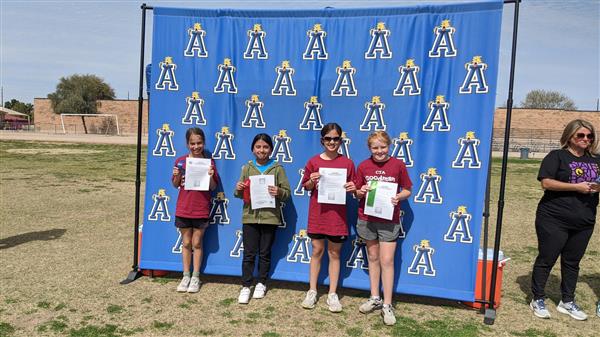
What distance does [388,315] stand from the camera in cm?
414

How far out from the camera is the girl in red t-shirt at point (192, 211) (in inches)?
185

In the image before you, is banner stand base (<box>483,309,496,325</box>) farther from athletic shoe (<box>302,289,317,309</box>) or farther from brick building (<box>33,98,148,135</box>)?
brick building (<box>33,98,148,135</box>)

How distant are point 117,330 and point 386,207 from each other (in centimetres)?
262

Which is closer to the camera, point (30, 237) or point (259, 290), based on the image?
point (259, 290)

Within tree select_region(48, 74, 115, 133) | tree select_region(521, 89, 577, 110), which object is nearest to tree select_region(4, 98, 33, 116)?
tree select_region(48, 74, 115, 133)

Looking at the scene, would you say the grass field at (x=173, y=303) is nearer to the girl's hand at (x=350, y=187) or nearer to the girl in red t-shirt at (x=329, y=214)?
the girl in red t-shirt at (x=329, y=214)

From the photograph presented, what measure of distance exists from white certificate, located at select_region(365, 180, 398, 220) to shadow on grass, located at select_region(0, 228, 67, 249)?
520cm

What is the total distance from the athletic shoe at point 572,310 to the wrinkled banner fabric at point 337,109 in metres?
0.92

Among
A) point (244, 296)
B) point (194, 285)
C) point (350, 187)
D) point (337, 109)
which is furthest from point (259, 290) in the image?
point (337, 109)

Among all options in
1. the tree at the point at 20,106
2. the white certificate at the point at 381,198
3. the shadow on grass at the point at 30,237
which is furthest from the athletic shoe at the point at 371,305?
the tree at the point at 20,106

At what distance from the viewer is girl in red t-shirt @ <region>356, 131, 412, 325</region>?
13.5 ft

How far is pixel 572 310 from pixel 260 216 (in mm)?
3234

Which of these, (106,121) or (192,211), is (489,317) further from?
(106,121)

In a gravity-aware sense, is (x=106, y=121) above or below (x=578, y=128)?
above
